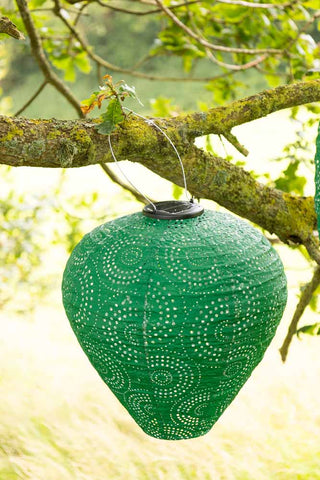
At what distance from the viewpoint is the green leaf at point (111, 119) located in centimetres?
88

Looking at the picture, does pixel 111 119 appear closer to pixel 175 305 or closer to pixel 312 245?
pixel 175 305

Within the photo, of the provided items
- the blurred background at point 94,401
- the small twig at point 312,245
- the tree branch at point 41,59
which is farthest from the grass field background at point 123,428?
the small twig at point 312,245

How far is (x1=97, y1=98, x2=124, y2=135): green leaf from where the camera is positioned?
0.88 m

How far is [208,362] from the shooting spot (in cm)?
87

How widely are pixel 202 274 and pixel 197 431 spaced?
284 millimetres

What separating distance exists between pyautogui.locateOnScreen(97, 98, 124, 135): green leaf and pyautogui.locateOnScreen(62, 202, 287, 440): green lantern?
0.13m

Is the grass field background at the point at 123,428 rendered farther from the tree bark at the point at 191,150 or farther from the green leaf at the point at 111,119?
the green leaf at the point at 111,119

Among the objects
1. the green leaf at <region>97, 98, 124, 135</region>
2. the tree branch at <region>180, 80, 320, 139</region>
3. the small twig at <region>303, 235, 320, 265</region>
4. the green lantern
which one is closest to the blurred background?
the small twig at <region>303, 235, 320, 265</region>

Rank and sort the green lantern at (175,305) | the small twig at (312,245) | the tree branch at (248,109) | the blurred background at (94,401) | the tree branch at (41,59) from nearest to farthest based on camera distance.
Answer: the green lantern at (175,305)
the tree branch at (248,109)
the small twig at (312,245)
the tree branch at (41,59)
the blurred background at (94,401)

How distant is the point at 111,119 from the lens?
2.90 feet

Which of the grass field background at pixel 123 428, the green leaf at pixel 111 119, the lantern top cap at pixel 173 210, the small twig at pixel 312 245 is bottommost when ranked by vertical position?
the grass field background at pixel 123 428

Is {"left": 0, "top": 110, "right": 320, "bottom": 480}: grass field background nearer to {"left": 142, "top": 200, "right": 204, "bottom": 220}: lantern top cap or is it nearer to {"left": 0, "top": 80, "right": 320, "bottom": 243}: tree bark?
{"left": 0, "top": 80, "right": 320, "bottom": 243}: tree bark

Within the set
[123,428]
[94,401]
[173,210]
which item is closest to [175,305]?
[173,210]

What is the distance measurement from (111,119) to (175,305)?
265 millimetres
